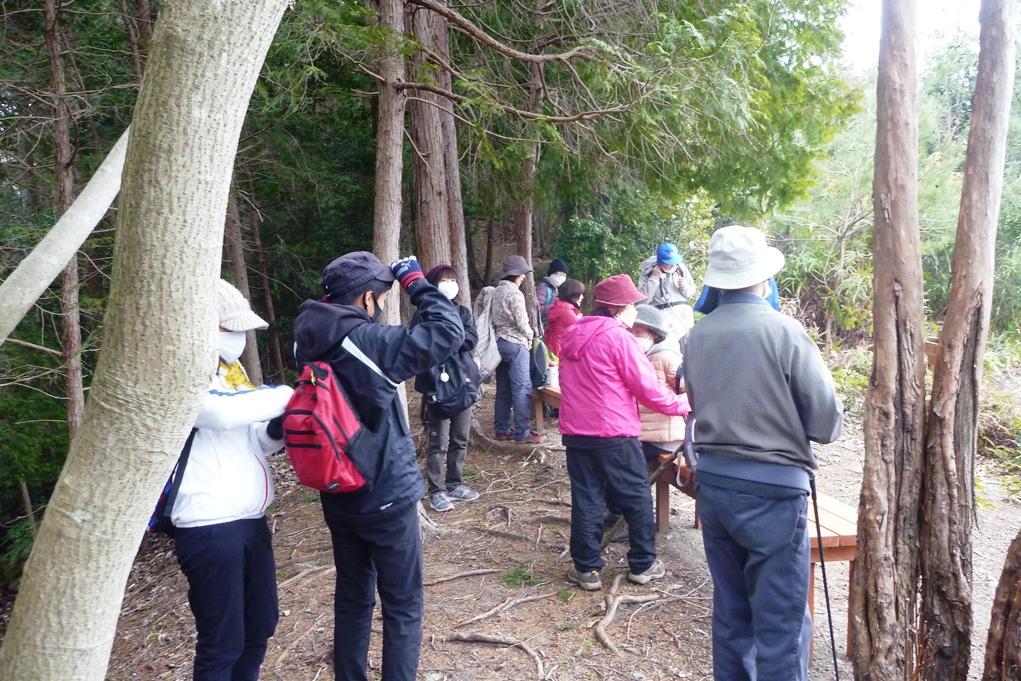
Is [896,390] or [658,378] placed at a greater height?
[896,390]

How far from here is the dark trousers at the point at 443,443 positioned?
6.31 meters

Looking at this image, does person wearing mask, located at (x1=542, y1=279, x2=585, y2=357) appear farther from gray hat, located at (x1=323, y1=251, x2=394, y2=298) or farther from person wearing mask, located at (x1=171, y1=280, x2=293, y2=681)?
person wearing mask, located at (x1=171, y1=280, x2=293, y2=681)

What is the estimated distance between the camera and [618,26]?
8672 mm

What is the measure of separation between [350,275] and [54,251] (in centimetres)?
126

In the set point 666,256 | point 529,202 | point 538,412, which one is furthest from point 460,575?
point 529,202

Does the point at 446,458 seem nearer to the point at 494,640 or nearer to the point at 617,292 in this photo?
the point at 494,640

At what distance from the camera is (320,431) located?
2.91 metres

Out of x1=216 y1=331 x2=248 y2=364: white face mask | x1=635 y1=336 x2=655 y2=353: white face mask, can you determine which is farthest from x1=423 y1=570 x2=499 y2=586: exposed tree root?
x1=216 y1=331 x2=248 y2=364: white face mask

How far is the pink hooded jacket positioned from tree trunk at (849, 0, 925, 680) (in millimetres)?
1350

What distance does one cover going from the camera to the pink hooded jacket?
4613mm

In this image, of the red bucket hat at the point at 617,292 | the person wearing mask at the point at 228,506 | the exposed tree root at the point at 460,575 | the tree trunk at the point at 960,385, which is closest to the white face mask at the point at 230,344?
the person wearing mask at the point at 228,506

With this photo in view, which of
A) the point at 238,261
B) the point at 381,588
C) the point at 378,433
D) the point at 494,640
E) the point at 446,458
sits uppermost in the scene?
the point at 238,261

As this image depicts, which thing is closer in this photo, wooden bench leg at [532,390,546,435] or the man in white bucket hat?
the man in white bucket hat

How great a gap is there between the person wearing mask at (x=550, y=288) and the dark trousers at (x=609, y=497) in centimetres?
500
